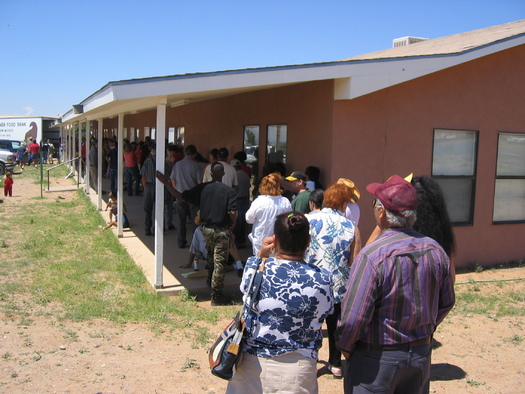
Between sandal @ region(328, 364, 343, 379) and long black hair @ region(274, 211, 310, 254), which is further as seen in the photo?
sandal @ region(328, 364, 343, 379)

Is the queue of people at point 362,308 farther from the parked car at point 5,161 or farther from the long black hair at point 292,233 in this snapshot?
the parked car at point 5,161

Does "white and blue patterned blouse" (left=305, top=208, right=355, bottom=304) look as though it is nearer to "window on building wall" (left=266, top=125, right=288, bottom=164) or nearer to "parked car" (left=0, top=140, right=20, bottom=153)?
"window on building wall" (left=266, top=125, right=288, bottom=164)

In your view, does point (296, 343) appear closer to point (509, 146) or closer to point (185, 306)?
point (185, 306)

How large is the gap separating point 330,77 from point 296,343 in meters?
4.62

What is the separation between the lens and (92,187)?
18.7 metres

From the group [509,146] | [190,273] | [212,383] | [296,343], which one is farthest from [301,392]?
[509,146]

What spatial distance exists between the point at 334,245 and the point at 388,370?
166 centimetres

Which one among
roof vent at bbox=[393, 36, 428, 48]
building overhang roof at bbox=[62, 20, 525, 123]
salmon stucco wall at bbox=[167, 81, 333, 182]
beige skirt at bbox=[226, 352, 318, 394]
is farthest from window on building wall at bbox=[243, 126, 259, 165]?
beige skirt at bbox=[226, 352, 318, 394]

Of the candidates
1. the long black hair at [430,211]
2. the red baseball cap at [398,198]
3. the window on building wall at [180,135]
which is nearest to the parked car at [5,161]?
the window on building wall at [180,135]

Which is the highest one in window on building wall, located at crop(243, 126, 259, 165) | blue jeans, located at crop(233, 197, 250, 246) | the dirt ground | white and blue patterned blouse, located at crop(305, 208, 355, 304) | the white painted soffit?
the white painted soffit

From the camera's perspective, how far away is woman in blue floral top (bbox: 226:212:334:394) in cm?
272

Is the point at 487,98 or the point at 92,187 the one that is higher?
the point at 487,98

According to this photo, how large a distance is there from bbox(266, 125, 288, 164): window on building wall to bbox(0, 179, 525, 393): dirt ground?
3.74 metres

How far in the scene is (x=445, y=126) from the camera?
7.91 m
